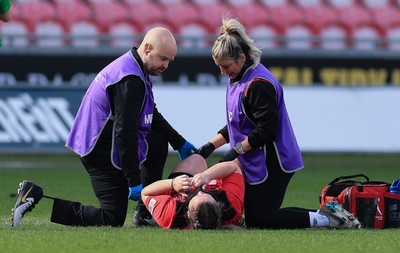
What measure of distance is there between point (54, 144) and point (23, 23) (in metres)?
3.71

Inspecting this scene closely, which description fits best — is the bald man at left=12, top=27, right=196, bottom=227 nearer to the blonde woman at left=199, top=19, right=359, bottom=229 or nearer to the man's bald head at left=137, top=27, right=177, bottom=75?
the man's bald head at left=137, top=27, right=177, bottom=75

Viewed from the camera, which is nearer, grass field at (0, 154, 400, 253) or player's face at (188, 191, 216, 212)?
grass field at (0, 154, 400, 253)

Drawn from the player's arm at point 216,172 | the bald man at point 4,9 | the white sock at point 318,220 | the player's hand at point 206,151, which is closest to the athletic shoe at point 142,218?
the player's hand at point 206,151

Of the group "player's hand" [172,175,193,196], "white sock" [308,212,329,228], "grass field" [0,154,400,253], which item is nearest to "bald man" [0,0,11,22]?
"grass field" [0,154,400,253]

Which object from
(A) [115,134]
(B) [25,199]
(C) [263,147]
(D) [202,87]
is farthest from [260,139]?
(D) [202,87]

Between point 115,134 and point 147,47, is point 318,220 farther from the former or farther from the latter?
point 147,47

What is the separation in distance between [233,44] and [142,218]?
1659mm

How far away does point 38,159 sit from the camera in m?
17.8

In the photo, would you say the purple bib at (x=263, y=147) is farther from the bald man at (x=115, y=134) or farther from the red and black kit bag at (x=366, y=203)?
the bald man at (x=115, y=134)

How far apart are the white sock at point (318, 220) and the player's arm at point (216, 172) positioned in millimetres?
681

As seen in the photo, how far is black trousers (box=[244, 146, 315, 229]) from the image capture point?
8617mm

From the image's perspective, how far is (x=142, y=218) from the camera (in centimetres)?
898

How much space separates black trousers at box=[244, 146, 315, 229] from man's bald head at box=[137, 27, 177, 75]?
1120 millimetres

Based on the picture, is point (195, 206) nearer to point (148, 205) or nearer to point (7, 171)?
point (148, 205)
